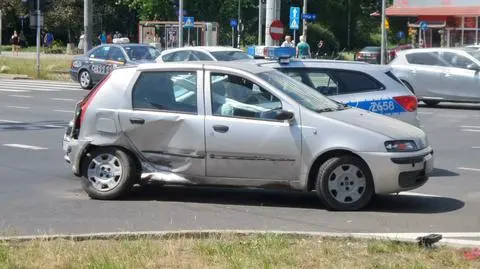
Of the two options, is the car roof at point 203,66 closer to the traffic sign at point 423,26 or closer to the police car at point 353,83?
the police car at point 353,83

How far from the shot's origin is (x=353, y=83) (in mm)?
11695

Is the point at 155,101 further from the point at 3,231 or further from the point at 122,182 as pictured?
the point at 3,231

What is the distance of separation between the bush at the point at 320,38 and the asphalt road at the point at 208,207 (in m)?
58.2

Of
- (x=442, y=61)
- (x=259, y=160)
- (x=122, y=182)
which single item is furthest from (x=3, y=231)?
(x=442, y=61)

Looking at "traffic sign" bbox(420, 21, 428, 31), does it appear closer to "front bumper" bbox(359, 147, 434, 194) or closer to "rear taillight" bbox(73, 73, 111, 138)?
"rear taillight" bbox(73, 73, 111, 138)

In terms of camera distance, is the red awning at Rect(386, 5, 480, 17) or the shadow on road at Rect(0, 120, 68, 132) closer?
the shadow on road at Rect(0, 120, 68, 132)

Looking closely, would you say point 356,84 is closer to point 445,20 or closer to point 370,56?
point 370,56

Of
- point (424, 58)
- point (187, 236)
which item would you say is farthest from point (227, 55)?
point (187, 236)

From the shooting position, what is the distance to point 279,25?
891 inches

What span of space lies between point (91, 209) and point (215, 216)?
4.48 feet

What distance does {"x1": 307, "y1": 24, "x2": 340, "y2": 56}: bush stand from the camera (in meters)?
71.5

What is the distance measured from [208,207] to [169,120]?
3.37ft

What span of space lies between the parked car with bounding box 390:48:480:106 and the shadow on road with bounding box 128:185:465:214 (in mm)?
14140

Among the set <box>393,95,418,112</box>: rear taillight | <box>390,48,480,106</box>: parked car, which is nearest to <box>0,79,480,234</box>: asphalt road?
<box>393,95,418,112</box>: rear taillight
